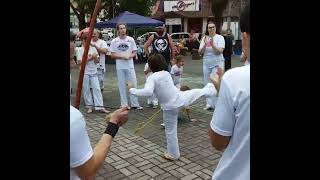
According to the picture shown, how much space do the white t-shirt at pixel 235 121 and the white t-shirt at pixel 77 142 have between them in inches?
25.9

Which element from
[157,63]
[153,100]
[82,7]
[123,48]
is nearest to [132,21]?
[82,7]

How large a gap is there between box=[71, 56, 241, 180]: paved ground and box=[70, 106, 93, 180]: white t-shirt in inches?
114

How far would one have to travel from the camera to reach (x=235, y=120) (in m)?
1.93

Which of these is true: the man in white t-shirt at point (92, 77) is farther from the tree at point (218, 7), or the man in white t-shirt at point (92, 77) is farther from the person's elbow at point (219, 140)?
the tree at point (218, 7)

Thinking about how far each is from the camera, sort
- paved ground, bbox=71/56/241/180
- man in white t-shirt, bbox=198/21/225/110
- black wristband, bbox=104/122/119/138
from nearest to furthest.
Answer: black wristband, bbox=104/122/119/138
paved ground, bbox=71/56/241/180
man in white t-shirt, bbox=198/21/225/110

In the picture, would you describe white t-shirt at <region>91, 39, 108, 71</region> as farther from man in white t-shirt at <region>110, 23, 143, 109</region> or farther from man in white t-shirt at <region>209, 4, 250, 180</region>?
man in white t-shirt at <region>209, 4, 250, 180</region>

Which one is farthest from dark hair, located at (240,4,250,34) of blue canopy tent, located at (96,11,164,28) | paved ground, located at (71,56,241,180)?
blue canopy tent, located at (96,11,164,28)

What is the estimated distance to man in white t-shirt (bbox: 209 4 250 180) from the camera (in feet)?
6.04

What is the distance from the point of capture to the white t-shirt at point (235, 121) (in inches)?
72.5

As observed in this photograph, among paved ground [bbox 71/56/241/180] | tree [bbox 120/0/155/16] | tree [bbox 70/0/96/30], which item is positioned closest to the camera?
paved ground [bbox 71/56/241/180]

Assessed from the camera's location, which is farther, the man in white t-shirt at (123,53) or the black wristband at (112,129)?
the man in white t-shirt at (123,53)

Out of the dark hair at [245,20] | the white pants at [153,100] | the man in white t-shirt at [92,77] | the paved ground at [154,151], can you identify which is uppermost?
the dark hair at [245,20]

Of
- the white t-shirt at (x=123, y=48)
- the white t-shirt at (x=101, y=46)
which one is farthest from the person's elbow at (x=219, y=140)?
the white t-shirt at (x=101, y=46)
